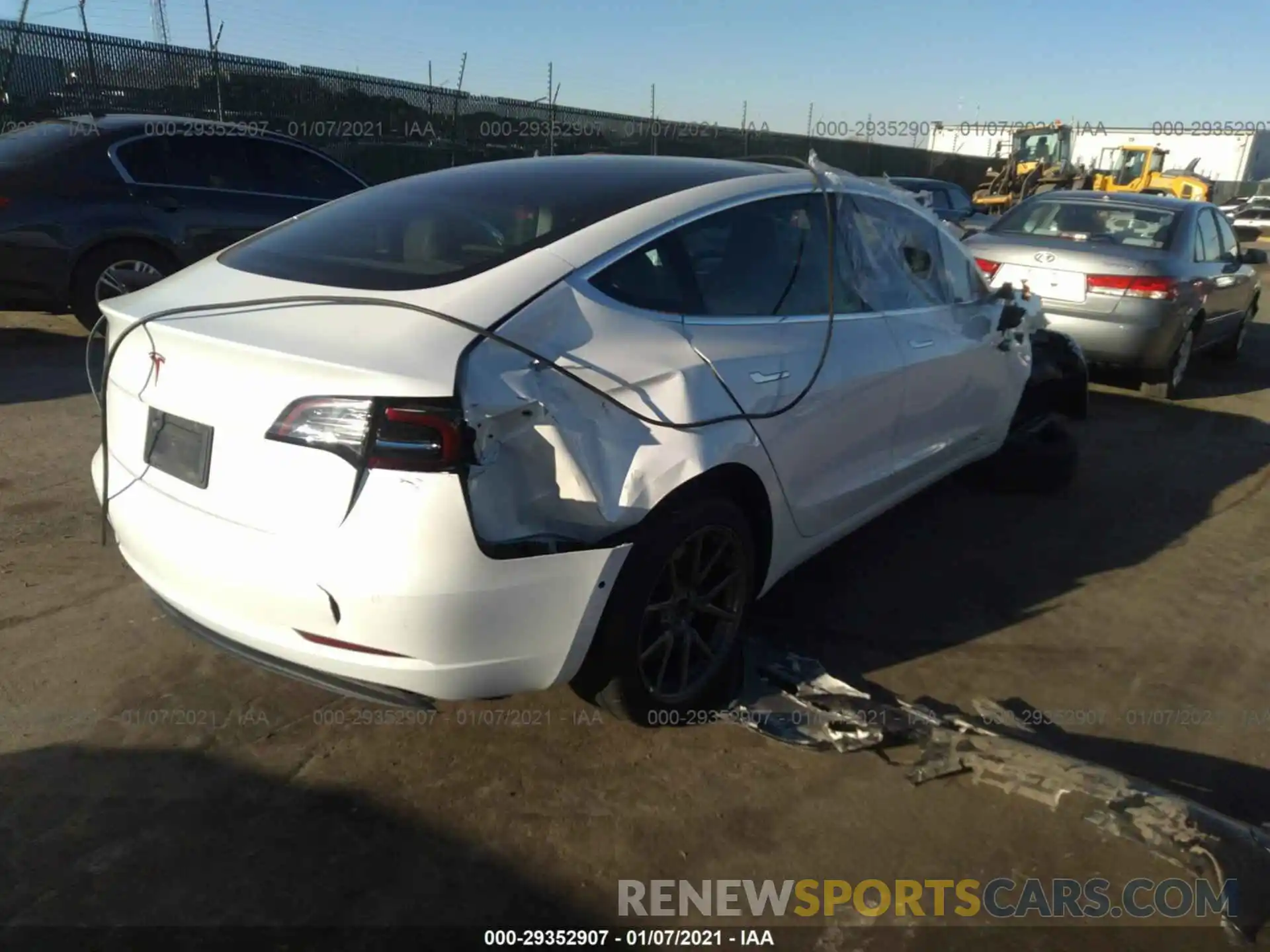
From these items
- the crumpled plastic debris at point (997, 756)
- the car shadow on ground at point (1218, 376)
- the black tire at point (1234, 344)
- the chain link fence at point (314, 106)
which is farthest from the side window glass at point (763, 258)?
the chain link fence at point (314, 106)

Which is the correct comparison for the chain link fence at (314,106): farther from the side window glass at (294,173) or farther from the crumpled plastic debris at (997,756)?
the crumpled plastic debris at (997,756)

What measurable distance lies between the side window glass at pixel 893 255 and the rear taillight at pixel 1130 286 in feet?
11.0

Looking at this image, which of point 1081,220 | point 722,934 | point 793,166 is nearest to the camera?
point 722,934

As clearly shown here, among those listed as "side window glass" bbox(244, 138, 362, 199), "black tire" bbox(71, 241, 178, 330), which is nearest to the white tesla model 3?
"black tire" bbox(71, 241, 178, 330)

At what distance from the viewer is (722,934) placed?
2.42 meters

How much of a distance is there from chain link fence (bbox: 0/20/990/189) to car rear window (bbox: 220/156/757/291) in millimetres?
7977

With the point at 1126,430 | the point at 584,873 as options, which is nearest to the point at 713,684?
the point at 584,873

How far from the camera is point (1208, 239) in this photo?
8562 millimetres

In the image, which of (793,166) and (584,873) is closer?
(584,873)

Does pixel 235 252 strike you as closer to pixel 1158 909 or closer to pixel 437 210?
pixel 437 210

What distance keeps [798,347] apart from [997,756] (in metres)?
1.41

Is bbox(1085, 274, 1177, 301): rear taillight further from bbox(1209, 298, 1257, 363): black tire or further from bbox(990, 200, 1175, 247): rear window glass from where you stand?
bbox(1209, 298, 1257, 363): black tire

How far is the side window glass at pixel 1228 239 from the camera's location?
9039 millimetres

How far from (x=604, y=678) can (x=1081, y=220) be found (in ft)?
23.7
